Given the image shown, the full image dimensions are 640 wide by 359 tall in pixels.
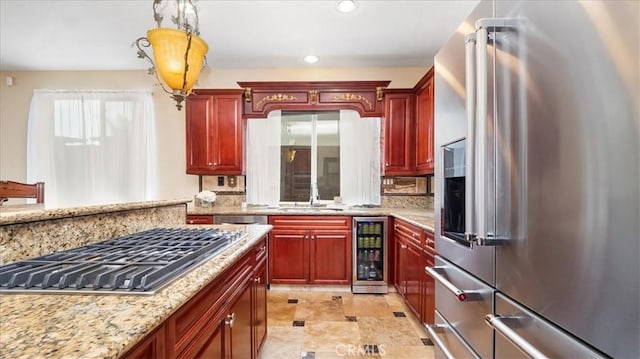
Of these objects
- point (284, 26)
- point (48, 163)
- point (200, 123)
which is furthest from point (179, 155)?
point (284, 26)

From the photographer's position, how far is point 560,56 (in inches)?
30.5

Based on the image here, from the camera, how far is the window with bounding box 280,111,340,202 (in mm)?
4102

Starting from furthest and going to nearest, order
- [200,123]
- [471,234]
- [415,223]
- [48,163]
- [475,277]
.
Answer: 1. [48,163]
2. [200,123]
3. [415,223]
4. [475,277]
5. [471,234]

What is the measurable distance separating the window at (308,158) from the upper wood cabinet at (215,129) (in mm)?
629

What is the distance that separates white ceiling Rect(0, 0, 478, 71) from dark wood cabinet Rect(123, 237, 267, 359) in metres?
2.15

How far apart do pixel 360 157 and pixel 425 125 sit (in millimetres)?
899

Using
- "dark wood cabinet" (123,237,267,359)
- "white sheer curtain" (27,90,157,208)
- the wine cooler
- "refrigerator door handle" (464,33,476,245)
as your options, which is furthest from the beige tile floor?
"white sheer curtain" (27,90,157,208)

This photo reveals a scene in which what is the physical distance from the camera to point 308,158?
412cm

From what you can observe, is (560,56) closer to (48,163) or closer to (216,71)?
(216,71)

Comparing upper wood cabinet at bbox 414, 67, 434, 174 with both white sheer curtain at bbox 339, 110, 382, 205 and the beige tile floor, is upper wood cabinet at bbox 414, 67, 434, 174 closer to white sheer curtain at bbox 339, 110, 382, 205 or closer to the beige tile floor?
white sheer curtain at bbox 339, 110, 382, 205

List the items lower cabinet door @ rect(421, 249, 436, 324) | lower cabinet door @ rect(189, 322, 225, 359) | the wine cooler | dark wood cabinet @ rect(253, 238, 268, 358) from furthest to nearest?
the wine cooler, lower cabinet door @ rect(421, 249, 436, 324), dark wood cabinet @ rect(253, 238, 268, 358), lower cabinet door @ rect(189, 322, 225, 359)

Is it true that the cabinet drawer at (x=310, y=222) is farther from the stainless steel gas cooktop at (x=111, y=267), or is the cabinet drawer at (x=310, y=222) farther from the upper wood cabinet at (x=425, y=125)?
the stainless steel gas cooktop at (x=111, y=267)

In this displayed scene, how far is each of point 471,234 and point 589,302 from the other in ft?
1.29

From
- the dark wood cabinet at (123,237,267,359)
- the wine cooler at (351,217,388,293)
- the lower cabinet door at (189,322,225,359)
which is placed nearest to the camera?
the dark wood cabinet at (123,237,267,359)
